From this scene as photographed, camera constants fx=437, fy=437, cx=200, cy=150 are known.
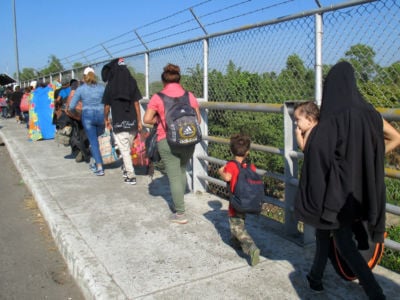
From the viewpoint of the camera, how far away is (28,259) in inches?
171

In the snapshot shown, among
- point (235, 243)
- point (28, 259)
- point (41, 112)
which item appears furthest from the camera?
point (41, 112)

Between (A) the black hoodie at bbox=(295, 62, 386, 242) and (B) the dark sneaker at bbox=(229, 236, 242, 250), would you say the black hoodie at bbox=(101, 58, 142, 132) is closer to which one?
(B) the dark sneaker at bbox=(229, 236, 242, 250)

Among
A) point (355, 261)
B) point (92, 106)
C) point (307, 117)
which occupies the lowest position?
point (355, 261)

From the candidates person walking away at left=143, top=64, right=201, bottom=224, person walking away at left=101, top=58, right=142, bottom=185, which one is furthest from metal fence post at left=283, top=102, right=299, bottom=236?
person walking away at left=101, top=58, right=142, bottom=185

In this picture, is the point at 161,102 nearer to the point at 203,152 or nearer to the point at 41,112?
the point at 203,152

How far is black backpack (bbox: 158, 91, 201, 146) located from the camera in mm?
4441

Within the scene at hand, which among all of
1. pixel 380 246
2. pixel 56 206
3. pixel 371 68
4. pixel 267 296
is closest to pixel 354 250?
pixel 380 246

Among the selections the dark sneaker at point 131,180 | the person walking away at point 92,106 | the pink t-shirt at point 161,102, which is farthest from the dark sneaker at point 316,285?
the person walking away at point 92,106

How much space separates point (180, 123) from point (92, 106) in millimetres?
2974

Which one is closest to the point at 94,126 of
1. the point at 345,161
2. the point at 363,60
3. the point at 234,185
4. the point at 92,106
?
the point at 92,106

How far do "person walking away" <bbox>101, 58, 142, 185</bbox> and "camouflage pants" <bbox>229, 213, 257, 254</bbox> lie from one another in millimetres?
3054

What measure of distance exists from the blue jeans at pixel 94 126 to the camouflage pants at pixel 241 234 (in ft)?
12.9

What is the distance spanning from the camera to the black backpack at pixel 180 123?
4.44m

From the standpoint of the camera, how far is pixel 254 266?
357 cm
